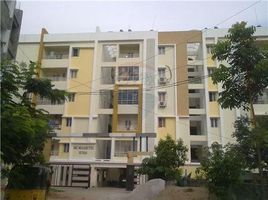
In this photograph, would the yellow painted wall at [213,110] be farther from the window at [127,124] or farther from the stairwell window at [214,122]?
the window at [127,124]

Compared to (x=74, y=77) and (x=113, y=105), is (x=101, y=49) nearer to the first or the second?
(x=74, y=77)

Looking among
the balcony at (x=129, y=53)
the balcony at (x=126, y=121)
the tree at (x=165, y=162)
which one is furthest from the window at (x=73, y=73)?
the tree at (x=165, y=162)

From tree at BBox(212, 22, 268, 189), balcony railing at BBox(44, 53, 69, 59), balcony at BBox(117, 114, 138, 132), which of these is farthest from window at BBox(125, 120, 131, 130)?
tree at BBox(212, 22, 268, 189)

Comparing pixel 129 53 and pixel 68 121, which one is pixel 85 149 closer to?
pixel 68 121

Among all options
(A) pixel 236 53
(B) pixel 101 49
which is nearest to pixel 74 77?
(B) pixel 101 49

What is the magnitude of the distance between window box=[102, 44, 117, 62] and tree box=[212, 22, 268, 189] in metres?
24.5

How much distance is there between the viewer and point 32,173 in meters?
10.8

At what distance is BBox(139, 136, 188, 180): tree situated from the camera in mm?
21547

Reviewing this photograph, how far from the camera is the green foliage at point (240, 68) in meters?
13.3

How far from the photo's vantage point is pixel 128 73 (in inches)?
1416

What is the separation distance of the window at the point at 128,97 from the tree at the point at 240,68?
2111 centimetres

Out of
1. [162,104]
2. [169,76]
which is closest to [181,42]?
[169,76]

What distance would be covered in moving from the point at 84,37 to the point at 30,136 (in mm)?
30418

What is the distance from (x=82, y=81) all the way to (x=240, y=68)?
24.7 meters
